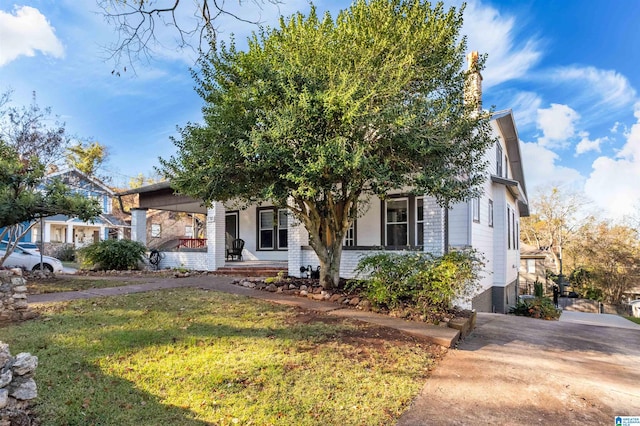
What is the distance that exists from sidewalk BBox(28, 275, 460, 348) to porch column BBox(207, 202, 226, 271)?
2.33 metres

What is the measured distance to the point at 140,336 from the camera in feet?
15.5

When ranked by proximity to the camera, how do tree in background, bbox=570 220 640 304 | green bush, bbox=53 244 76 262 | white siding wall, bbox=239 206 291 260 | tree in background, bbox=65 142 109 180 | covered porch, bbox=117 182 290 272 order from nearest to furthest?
1. covered porch, bbox=117 182 290 272
2. white siding wall, bbox=239 206 291 260
3. tree in background, bbox=570 220 640 304
4. green bush, bbox=53 244 76 262
5. tree in background, bbox=65 142 109 180

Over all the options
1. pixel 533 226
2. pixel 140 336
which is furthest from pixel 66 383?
pixel 533 226

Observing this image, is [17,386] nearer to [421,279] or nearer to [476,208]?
[421,279]

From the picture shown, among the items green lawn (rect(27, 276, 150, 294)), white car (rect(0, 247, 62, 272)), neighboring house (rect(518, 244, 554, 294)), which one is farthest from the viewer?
Answer: neighboring house (rect(518, 244, 554, 294))

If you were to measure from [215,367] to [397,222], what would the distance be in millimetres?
7896

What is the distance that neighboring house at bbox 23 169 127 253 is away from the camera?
21.8 metres

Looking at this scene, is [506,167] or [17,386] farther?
[506,167]

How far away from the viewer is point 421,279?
242 inches

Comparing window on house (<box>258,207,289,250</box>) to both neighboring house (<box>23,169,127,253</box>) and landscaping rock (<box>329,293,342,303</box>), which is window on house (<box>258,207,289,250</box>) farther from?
neighboring house (<box>23,169,127,253</box>)

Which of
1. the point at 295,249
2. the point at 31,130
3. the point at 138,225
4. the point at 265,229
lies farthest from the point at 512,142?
the point at 31,130

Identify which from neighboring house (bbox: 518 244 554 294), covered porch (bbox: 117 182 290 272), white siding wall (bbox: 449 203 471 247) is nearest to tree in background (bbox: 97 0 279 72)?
white siding wall (bbox: 449 203 471 247)

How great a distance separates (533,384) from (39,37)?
8710 mm

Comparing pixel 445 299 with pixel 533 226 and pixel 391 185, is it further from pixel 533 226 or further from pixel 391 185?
pixel 533 226
